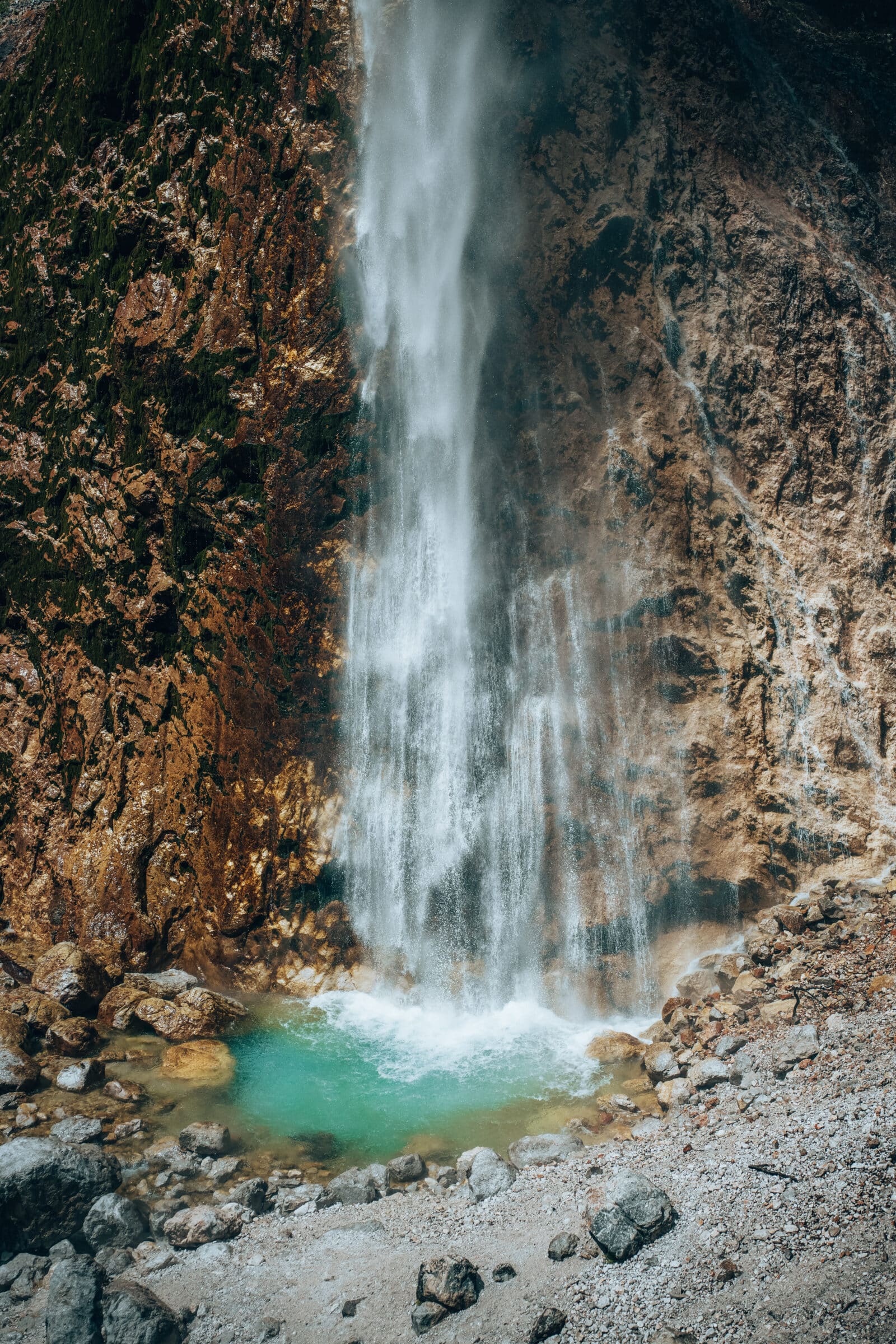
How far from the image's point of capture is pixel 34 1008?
12812 millimetres

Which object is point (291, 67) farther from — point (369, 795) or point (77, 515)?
point (369, 795)

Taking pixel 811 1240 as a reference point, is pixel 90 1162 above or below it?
below

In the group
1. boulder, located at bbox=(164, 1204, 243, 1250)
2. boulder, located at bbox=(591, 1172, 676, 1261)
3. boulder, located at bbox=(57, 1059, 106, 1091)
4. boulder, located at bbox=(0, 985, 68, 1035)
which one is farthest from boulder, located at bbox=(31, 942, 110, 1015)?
boulder, located at bbox=(591, 1172, 676, 1261)

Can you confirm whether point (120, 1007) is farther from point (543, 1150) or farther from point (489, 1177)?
point (543, 1150)

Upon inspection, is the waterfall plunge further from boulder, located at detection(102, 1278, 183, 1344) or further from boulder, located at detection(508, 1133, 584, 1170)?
boulder, located at detection(102, 1278, 183, 1344)

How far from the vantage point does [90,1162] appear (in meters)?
9.29

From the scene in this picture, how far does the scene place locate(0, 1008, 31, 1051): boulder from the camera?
1191 centimetres

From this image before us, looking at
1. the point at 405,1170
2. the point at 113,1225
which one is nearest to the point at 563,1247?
the point at 405,1170

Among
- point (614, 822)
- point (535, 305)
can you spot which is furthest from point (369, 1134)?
point (535, 305)

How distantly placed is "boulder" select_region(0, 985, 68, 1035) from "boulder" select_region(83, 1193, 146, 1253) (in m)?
4.53

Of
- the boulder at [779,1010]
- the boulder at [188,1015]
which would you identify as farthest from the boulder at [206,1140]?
the boulder at [779,1010]

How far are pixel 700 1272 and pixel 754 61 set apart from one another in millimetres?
20260

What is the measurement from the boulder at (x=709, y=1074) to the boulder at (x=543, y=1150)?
1630mm

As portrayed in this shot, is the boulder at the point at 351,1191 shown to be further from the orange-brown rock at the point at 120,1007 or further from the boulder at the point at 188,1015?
the orange-brown rock at the point at 120,1007
